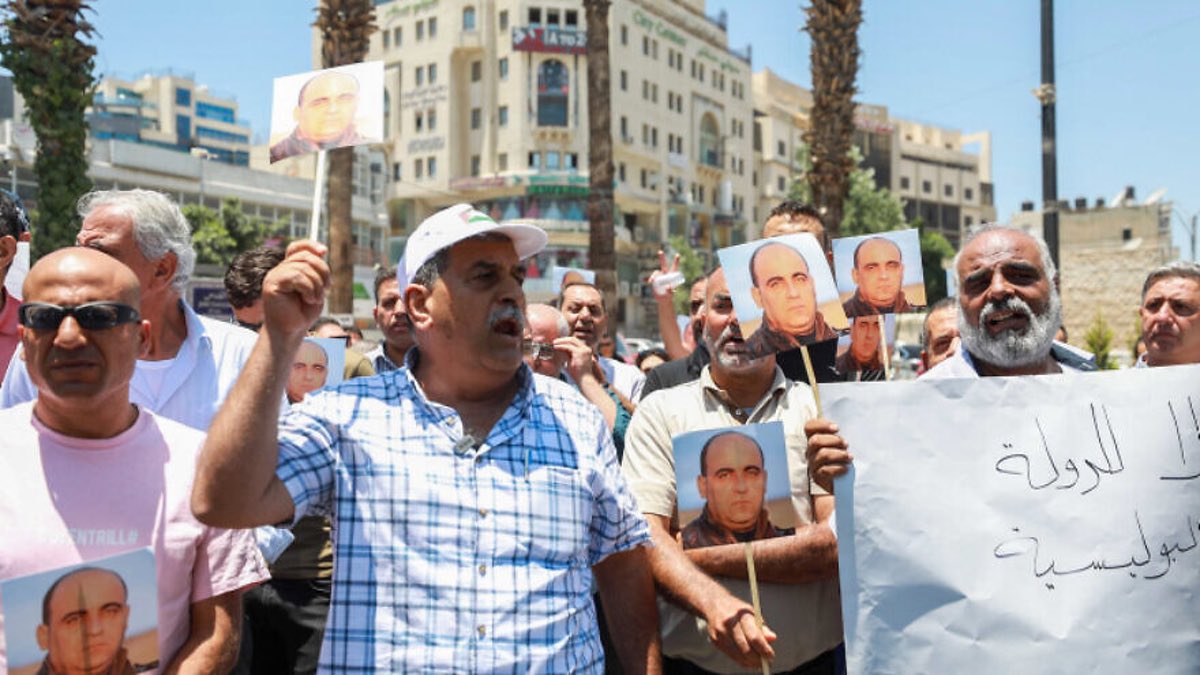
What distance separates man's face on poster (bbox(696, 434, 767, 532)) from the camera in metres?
2.94

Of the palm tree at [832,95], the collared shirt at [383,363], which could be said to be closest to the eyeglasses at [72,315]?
the collared shirt at [383,363]

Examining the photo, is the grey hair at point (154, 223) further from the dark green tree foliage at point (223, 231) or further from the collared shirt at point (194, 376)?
the dark green tree foliage at point (223, 231)

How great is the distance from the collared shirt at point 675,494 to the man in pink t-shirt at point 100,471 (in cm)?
135

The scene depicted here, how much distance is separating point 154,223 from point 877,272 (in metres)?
2.57

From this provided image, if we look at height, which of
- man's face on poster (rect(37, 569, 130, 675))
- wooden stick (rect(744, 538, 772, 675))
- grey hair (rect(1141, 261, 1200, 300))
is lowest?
wooden stick (rect(744, 538, 772, 675))

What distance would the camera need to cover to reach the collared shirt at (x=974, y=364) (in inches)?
131

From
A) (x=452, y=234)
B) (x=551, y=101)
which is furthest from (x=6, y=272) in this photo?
(x=551, y=101)

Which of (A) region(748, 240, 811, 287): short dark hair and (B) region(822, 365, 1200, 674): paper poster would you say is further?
(A) region(748, 240, 811, 287): short dark hair

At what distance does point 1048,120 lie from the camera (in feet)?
37.8

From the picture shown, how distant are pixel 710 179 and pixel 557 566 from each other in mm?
70294

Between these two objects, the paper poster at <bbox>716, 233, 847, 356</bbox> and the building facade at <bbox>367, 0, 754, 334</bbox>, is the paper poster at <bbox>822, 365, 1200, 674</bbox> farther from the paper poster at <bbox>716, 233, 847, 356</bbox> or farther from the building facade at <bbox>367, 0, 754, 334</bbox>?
the building facade at <bbox>367, 0, 754, 334</bbox>

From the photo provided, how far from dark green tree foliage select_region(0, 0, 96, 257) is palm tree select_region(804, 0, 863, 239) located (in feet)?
30.4

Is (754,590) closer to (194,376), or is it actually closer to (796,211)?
(194,376)

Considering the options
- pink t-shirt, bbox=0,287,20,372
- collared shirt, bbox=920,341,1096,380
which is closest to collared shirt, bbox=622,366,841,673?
collared shirt, bbox=920,341,1096,380
